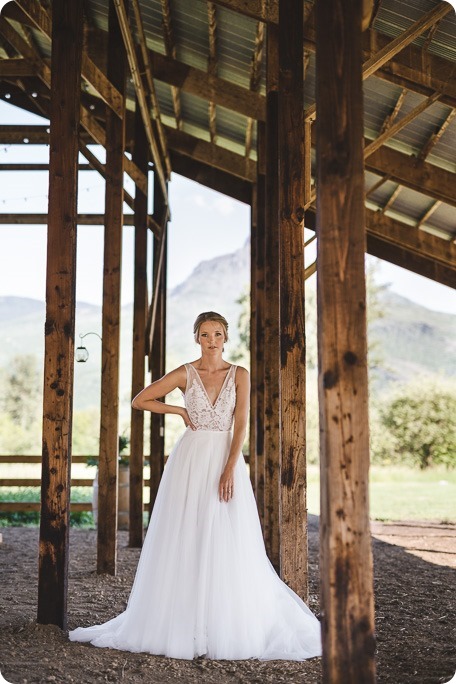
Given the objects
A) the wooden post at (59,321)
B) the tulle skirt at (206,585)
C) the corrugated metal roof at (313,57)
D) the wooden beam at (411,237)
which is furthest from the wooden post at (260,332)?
the wooden post at (59,321)

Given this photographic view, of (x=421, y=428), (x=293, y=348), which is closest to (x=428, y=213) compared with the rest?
(x=293, y=348)

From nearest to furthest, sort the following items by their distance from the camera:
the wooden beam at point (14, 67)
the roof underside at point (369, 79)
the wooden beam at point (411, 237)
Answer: the roof underside at point (369, 79), the wooden beam at point (14, 67), the wooden beam at point (411, 237)

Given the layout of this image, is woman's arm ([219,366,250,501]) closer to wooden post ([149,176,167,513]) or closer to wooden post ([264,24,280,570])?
wooden post ([264,24,280,570])

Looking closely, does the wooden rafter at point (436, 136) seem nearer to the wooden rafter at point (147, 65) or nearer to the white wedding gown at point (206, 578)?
the wooden rafter at point (147, 65)

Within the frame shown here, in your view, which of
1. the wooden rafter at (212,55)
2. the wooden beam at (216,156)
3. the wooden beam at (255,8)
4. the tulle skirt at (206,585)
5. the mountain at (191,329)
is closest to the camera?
the tulle skirt at (206,585)

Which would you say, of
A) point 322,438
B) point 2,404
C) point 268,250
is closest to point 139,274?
point 268,250

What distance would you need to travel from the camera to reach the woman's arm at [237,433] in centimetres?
430

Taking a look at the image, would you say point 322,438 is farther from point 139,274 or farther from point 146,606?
point 139,274

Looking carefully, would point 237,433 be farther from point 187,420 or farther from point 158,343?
point 158,343

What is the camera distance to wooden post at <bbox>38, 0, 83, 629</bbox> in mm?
4211

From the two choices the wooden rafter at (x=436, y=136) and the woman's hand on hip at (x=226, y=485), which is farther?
the wooden rafter at (x=436, y=136)

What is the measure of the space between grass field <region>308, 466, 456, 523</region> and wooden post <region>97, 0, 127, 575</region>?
22.5 ft

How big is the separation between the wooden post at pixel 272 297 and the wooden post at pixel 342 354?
3.58 meters

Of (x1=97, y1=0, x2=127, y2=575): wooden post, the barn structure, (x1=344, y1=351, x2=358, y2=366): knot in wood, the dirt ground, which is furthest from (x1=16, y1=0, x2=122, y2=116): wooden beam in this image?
the dirt ground
